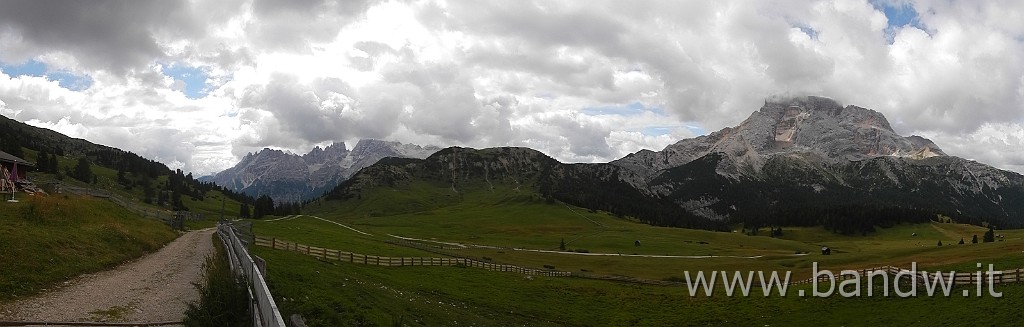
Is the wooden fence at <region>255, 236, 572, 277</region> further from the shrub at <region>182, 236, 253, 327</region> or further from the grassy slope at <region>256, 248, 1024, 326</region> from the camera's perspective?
the shrub at <region>182, 236, 253, 327</region>

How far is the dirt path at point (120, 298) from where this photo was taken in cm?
1855

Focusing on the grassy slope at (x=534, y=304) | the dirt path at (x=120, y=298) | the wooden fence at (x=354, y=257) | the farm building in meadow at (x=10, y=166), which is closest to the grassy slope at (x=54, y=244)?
the dirt path at (x=120, y=298)

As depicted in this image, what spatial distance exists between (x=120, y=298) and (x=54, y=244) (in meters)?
11.8

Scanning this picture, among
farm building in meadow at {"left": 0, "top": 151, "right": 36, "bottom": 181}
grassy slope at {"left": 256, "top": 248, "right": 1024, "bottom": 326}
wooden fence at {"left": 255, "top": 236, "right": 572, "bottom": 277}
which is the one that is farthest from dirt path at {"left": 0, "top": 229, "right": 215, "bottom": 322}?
farm building in meadow at {"left": 0, "top": 151, "right": 36, "bottom": 181}

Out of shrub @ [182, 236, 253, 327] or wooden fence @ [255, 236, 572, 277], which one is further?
wooden fence @ [255, 236, 572, 277]

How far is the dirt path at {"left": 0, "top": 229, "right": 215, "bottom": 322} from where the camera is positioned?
18547 millimetres

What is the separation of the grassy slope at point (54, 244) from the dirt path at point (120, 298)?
0.92 meters

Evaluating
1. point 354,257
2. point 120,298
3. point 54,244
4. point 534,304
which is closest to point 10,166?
point 354,257

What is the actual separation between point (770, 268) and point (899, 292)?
179 feet

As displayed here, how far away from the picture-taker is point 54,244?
2973cm

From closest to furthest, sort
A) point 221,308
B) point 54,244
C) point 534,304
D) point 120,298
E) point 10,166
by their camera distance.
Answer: point 221,308 → point 120,298 → point 54,244 → point 534,304 → point 10,166

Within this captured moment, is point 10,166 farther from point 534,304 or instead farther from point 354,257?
point 534,304

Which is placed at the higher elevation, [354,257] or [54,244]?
[54,244]

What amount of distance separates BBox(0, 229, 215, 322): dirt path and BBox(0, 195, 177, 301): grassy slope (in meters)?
0.92
